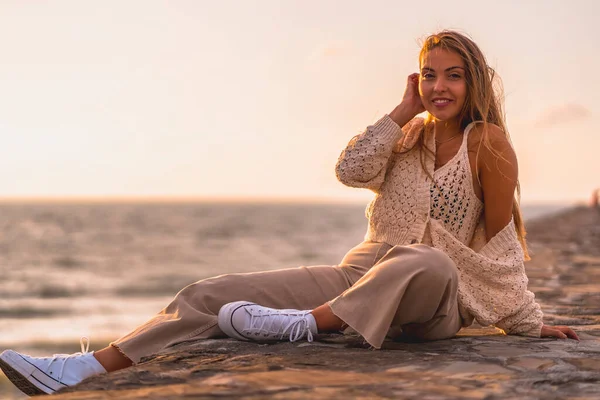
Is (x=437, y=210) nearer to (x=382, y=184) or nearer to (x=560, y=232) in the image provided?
(x=382, y=184)

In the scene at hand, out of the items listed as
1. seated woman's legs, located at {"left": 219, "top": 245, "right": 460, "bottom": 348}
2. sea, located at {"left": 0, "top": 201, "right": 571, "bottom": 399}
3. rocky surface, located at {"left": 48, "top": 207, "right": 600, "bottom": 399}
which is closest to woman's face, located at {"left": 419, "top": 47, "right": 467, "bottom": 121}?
seated woman's legs, located at {"left": 219, "top": 245, "right": 460, "bottom": 348}

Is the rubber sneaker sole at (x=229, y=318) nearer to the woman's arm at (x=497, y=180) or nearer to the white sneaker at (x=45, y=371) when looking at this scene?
the white sneaker at (x=45, y=371)

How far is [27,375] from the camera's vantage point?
298 centimetres

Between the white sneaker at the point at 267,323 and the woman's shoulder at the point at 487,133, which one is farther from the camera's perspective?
the woman's shoulder at the point at 487,133

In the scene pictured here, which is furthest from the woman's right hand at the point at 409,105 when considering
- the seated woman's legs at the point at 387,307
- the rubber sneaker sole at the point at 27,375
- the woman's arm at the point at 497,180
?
the rubber sneaker sole at the point at 27,375

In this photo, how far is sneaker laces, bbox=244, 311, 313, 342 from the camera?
314 centimetres

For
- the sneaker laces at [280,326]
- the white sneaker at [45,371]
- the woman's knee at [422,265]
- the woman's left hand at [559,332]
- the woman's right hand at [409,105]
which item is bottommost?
the woman's left hand at [559,332]

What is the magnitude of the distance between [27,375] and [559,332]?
2.33 meters

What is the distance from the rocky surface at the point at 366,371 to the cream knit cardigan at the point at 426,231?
0.14 meters

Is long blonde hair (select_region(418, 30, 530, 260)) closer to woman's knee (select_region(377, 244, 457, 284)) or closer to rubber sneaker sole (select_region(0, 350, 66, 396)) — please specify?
woman's knee (select_region(377, 244, 457, 284))

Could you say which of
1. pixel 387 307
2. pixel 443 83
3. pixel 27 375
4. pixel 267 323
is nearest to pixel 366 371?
pixel 387 307

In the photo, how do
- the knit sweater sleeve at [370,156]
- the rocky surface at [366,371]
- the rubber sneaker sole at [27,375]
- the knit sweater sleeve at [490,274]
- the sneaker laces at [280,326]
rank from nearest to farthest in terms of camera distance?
1. the rocky surface at [366,371]
2. the rubber sneaker sole at [27,375]
3. the sneaker laces at [280,326]
4. the knit sweater sleeve at [490,274]
5. the knit sweater sleeve at [370,156]

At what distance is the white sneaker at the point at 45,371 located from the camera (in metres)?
2.95

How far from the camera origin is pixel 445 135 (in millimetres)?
3645
